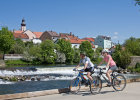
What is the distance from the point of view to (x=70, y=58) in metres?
61.5

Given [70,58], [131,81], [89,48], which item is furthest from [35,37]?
[131,81]

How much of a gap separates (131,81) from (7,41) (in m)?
49.6

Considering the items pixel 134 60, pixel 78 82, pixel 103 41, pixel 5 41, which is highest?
pixel 103 41

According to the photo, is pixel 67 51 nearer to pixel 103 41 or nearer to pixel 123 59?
pixel 123 59

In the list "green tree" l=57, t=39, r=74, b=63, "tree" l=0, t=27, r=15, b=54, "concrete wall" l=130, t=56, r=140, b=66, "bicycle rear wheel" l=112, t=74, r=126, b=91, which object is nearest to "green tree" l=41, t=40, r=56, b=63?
"green tree" l=57, t=39, r=74, b=63

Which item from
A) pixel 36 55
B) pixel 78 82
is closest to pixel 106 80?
pixel 78 82

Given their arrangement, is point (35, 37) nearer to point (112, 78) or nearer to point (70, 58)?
point (70, 58)

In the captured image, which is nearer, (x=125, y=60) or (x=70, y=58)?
(x=125, y=60)

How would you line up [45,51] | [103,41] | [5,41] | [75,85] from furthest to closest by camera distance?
[103,41] → [45,51] → [5,41] → [75,85]

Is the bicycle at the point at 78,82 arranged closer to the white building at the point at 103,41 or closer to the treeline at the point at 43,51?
the treeline at the point at 43,51

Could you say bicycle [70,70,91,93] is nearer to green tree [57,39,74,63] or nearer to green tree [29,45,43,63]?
green tree [29,45,43,63]

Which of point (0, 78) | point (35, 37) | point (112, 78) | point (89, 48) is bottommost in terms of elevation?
point (0, 78)

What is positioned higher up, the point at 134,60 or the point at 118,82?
the point at 134,60

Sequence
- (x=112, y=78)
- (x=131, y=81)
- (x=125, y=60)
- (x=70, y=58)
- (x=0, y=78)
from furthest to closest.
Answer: (x=70, y=58)
(x=125, y=60)
(x=0, y=78)
(x=131, y=81)
(x=112, y=78)
